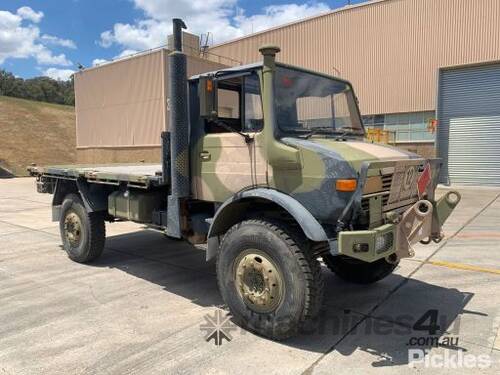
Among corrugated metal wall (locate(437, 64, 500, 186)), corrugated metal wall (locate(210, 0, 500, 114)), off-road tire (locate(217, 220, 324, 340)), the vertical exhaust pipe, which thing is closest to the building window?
corrugated metal wall (locate(210, 0, 500, 114))

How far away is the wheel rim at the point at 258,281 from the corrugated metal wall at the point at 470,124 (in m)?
18.4

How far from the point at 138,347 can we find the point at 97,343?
1.31 ft

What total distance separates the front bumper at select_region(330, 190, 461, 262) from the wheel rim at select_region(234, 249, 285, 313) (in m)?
0.60

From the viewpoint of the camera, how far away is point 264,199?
4.34 metres

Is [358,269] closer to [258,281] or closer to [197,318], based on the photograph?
[258,281]

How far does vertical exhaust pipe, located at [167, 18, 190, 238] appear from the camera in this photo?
4926 millimetres

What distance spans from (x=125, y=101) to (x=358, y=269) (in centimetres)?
2554

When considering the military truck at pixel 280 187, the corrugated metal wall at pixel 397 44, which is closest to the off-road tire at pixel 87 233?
the military truck at pixel 280 187

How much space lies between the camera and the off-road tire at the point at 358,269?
18.0ft

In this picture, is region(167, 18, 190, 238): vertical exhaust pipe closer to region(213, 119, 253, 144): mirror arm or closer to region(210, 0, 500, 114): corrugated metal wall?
region(213, 119, 253, 144): mirror arm

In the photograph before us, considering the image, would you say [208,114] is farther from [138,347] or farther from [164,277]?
[164,277]

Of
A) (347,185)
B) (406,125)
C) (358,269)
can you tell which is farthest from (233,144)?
(406,125)

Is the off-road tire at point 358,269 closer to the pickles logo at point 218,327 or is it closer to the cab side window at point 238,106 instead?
the pickles logo at point 218,327

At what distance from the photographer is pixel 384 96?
21750 millimetres
